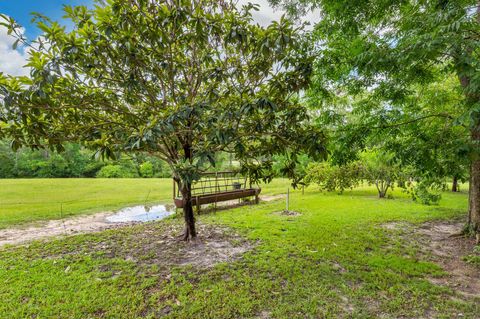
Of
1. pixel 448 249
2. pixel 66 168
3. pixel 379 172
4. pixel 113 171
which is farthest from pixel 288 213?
pixel 66 168

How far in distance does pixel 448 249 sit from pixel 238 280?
14.2 ft

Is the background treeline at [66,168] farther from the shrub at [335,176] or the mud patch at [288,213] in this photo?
the mud patch at [288,213]

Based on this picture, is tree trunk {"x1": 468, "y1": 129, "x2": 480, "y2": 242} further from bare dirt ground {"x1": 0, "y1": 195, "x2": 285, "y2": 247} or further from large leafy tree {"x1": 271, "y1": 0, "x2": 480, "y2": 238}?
bare dirt ground {"x1": 0, "y1": 195, "x2": 285, "y2": 247}

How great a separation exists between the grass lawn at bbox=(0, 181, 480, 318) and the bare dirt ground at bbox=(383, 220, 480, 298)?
0.18m

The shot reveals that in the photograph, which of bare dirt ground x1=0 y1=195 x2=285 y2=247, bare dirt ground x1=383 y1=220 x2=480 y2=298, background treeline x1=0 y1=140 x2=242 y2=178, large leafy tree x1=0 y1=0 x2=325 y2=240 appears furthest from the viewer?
background treeline x1=0 y1=140 x2=242 y2=178

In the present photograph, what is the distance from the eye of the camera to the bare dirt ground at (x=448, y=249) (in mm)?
3457

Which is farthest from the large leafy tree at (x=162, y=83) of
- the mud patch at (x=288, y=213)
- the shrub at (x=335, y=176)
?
the shrub at (x=335, y=176)

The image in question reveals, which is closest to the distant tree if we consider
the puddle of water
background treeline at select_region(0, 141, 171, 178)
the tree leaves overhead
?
the tree leaves overhead

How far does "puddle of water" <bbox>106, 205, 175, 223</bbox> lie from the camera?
7968 millimetres

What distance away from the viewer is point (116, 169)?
107 feet

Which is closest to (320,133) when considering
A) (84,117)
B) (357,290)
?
(357,290)

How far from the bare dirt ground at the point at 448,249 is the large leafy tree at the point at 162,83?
105 inches

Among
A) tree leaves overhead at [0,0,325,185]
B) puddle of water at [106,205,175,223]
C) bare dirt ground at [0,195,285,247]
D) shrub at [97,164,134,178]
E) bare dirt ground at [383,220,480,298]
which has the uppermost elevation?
tree leaves overhead at [0,0,325,185]

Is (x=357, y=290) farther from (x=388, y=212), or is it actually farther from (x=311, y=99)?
(x=388, y=212)
